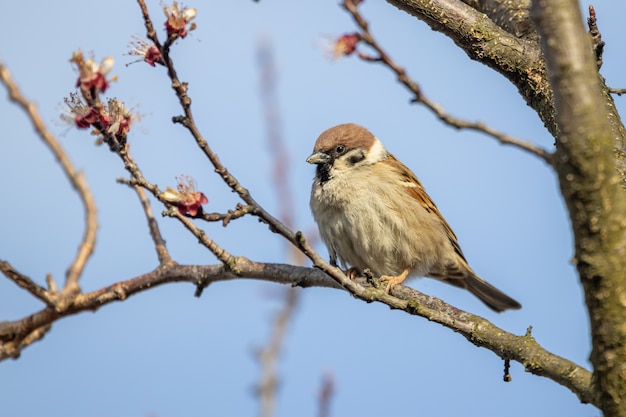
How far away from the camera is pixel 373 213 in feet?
14.8

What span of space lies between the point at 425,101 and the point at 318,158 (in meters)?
3.10

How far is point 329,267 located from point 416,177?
2.77 meters

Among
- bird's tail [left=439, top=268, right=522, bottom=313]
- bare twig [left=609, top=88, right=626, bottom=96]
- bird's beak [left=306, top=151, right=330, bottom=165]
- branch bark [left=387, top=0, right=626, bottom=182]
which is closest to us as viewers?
bare twig [left=609, top=88, right=626, bottom=96]

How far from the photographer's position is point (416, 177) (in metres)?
5.10

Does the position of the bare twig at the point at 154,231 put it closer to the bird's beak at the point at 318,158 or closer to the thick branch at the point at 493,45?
the thick branch at the point at 493,45

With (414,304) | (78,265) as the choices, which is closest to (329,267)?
(414,304)

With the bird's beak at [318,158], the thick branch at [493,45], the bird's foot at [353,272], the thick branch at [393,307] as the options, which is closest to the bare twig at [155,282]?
the thick branch at [393,307]

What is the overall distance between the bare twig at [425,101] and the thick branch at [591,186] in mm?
79

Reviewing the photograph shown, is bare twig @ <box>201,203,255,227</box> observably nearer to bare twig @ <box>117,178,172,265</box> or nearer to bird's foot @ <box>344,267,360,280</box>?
bare twig @ <box>117,178,172,265</box>

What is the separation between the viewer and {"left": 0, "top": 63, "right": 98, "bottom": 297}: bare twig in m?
2.20

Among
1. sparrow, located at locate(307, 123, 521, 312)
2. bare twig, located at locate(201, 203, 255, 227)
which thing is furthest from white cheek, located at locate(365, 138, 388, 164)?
bare twig, located at locate(201, 203, 255, 227)

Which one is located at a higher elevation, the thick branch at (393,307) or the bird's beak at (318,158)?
the bird's beak at (318,158)

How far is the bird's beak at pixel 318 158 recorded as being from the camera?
15.6ft

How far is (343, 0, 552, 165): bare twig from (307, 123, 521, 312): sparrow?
8.93 ft
